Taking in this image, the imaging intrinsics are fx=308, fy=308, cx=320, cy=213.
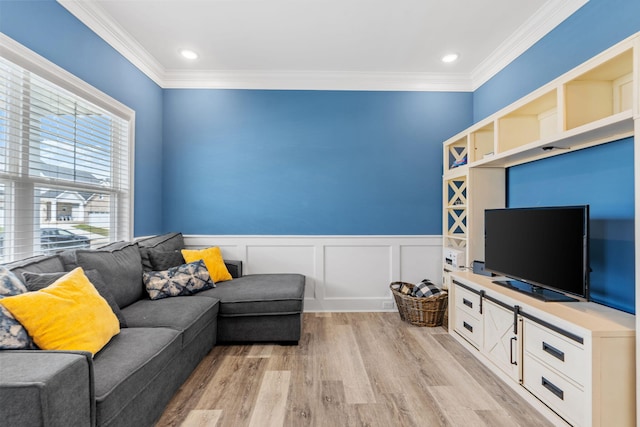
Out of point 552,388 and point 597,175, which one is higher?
point 597,175

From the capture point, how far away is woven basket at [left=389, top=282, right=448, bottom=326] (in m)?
3.07

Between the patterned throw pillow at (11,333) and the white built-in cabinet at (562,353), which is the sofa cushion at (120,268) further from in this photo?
the white built-in cabinet at (562,353)

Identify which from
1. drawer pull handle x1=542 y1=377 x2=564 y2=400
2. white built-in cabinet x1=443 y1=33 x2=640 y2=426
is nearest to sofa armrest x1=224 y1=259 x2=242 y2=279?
white built-in cabinet x1=443 y1=33 x2=640 y2=426

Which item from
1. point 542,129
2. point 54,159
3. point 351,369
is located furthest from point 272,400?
point 542,129

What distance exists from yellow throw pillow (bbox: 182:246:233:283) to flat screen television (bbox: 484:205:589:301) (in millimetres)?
2477

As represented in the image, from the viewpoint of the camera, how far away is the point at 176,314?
2.12 m

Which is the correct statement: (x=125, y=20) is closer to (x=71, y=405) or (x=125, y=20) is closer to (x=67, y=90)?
(x=67, y=90)

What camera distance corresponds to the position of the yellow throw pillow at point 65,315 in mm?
1343

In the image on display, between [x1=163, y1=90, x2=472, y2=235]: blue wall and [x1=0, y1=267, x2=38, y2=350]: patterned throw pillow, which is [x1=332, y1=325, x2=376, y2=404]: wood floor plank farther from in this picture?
[x1=0, y1=267, x2=38, y2=350]: patterned throw pillow

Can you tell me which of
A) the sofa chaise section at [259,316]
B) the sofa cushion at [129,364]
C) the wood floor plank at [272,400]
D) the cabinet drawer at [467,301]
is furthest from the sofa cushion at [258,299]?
the cabinet drawer at [467,301]

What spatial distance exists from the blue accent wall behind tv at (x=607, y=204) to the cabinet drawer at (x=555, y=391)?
0.64 m

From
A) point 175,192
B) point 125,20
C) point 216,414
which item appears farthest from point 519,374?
point 125,20

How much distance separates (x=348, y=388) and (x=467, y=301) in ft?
4.19

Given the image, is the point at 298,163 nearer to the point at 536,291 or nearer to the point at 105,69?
the point at 105,69
